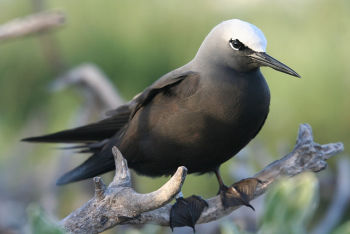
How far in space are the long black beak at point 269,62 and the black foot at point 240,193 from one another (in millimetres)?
434

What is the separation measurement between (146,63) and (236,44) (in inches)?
87.4

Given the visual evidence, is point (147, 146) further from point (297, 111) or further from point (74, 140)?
point (297, 111)

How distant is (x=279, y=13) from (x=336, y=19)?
0.50 metres

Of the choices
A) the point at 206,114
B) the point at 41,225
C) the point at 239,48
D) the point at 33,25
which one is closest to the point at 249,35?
the point at 239,48

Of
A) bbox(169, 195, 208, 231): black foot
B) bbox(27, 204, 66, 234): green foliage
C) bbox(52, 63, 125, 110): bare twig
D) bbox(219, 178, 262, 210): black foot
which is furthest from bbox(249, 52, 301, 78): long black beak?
bbox(27, 204, 66, 234): green foliage

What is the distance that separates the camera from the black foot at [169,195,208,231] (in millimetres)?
1925

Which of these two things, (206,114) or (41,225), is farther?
(206,114)

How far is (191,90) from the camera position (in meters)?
2.03

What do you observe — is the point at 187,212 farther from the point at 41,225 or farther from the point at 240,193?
the point at 41,225

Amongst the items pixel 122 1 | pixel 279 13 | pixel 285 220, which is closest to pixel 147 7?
pixel 122 1

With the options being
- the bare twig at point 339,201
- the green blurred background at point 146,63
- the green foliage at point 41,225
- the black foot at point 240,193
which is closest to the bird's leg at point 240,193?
the black foot at point 240,193

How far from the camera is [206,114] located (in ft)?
6.43

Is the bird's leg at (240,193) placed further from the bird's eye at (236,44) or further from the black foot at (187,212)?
the bird's eye at (236,44)

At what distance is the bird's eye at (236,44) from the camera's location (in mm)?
2074
